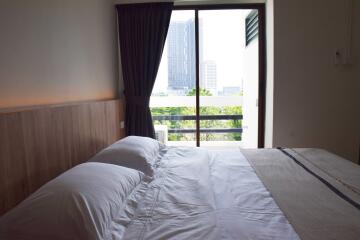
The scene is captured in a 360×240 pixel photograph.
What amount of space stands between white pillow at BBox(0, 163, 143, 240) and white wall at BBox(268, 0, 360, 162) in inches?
95.8

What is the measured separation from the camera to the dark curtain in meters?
3.19

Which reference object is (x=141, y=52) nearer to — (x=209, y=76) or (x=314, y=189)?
(x=209, y=76)

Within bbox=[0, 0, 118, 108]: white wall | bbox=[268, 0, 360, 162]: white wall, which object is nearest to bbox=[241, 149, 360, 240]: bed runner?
bbox=[268, 0, 360, 162]: white wall

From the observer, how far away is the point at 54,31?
1770mm

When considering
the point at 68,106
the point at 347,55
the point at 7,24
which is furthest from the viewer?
the point at 347,55

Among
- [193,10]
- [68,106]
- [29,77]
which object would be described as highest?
[193,10]

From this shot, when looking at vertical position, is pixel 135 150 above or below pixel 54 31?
below

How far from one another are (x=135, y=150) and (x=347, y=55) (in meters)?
2.62

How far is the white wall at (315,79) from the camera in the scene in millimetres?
2939

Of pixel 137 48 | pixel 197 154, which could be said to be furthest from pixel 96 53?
pixel 197 154

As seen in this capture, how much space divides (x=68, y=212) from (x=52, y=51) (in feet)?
3.85

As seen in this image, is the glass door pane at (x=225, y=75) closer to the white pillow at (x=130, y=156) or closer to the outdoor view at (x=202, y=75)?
the outdoor view at (x=202, y=75)

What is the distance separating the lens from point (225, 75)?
3514mm

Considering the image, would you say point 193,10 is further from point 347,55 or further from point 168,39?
point 347,55
